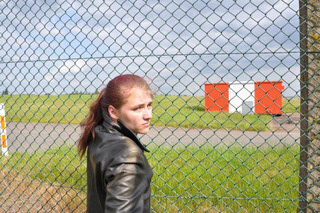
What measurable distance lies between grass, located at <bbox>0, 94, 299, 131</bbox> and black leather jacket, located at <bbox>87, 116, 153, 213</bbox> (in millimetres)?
617

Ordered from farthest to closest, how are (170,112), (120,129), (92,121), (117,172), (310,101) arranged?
1. (170,112)
2. (310,101)
3. (92,121)
4. (120,129)
5. (117,172)

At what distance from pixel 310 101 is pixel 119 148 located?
5.09 ft

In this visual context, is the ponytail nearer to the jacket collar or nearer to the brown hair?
the brown hair

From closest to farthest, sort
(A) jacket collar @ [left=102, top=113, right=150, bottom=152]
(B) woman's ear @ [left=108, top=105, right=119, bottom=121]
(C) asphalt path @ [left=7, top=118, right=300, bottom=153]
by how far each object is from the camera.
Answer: (A) jacket collar @ [left=102, top=113, right=150, bottom=152] < (B) woman's ear @ [left=108, top=105, right=119, bottom=121] < (C) asphalt path @ [left=7, top=118, right=300, bottom=153]

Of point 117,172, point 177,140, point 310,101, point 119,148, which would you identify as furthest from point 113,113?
point 177,140

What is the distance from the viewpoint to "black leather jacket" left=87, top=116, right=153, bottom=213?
1271mm

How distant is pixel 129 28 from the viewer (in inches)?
102

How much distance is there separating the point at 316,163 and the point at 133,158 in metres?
1.58

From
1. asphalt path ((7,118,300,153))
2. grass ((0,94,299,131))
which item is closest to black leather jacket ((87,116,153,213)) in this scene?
grass ((0,94,299,131))

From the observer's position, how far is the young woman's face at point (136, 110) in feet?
5.26

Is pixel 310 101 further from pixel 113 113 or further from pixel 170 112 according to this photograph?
pixel 170 112

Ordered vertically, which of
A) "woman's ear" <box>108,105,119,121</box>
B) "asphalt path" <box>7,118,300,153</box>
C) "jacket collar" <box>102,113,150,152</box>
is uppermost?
"woman's ear" <box>108,105,119,121</box>

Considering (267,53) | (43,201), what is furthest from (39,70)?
(267,53)

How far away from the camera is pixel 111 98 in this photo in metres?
1.62
